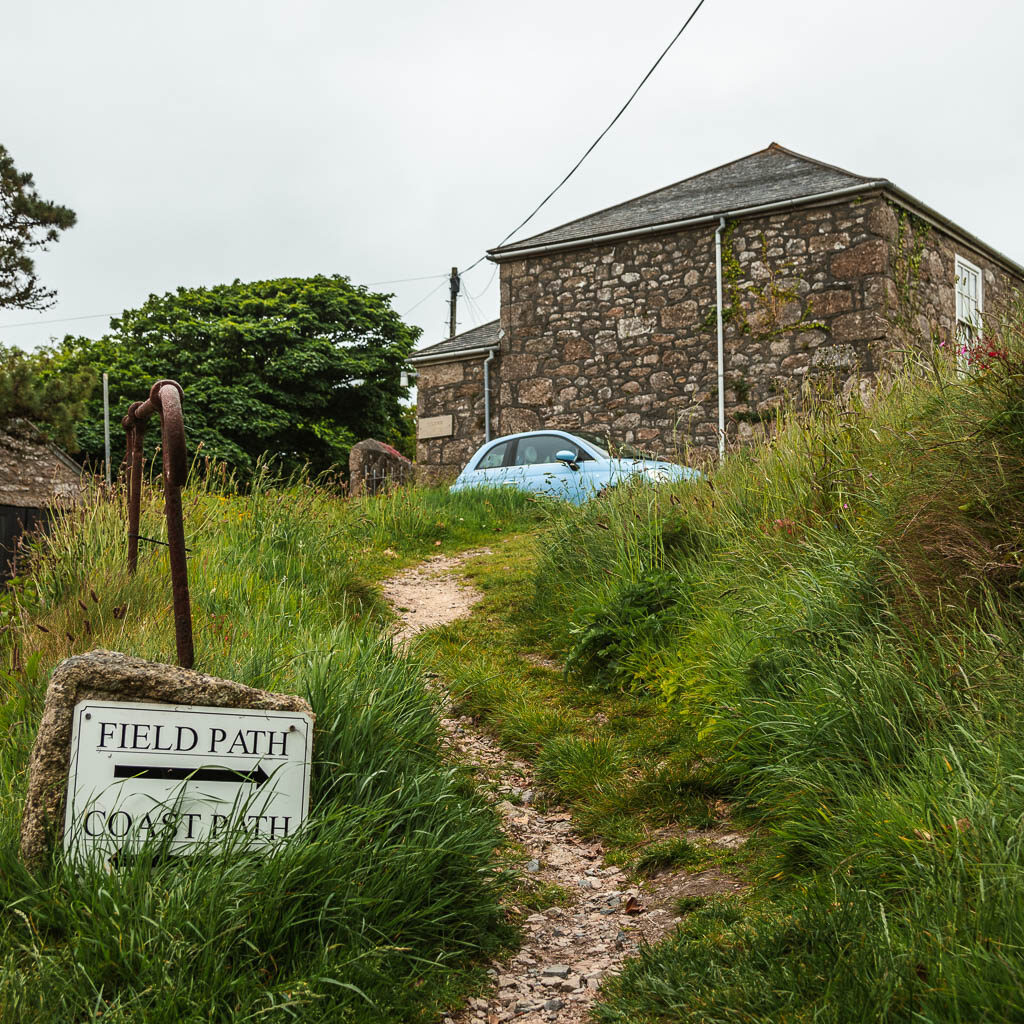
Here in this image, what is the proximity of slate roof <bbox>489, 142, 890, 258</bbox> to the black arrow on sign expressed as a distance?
536 inches

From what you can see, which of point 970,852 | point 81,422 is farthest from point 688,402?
point 81,422

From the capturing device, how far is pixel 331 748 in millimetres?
3479

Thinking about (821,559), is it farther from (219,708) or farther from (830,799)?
(219,708)

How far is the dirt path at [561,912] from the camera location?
3047mm

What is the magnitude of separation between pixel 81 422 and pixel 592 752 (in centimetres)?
2804

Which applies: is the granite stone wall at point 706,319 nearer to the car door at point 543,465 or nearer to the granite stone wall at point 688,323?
the granite stone wall at point 688,323

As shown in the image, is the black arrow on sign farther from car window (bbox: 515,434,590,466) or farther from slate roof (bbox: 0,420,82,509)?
slate roof (bbox: 0,420,82,509)

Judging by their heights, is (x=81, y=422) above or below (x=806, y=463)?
above

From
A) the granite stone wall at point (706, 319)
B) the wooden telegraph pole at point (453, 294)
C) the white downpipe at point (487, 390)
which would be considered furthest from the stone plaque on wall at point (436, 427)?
the wooden telegraph pole at point (453, 294)

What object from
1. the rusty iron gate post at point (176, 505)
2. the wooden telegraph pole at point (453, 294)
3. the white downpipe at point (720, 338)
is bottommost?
the rusty iron gate post at point (176, 505)

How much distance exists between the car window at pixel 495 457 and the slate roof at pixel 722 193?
441cm

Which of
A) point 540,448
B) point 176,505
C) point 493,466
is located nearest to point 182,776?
point 176,505

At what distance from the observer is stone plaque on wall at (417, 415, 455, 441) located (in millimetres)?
18744

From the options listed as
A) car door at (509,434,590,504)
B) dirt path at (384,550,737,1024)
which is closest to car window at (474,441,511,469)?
car door at (509,434,590,504)
